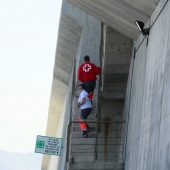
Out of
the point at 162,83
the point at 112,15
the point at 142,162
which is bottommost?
the point at 142,162

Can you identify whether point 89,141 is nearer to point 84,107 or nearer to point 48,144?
point 84,107

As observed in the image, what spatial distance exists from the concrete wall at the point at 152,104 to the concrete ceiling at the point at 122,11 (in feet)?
0.93

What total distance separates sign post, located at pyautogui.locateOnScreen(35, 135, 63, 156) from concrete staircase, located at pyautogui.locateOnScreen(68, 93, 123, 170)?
1.74 feet

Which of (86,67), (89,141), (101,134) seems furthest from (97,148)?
(86,67)

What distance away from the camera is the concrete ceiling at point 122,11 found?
15.0 meters

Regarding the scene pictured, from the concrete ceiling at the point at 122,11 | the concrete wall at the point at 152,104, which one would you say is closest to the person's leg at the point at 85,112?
the concrete wall at the point at 152,104

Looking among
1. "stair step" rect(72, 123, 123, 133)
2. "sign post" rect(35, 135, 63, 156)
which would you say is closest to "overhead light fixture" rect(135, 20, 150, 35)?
"stair step" rect(72, 123, 123, 133)

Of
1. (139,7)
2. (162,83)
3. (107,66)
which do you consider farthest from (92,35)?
(162,83)

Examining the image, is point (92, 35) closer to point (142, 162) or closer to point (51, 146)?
point (51, 146)

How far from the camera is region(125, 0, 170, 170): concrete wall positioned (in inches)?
457

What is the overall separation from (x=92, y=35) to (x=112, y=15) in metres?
5.32

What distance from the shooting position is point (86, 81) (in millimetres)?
19516

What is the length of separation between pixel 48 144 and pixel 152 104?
6.85 meters

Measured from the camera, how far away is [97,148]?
61.9 feet
